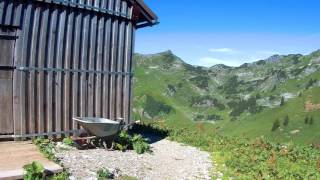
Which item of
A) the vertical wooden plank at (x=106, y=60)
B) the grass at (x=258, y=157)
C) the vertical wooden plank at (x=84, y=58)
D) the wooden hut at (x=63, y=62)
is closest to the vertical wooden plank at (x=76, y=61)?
the wooden hut at (x=63, y=62)

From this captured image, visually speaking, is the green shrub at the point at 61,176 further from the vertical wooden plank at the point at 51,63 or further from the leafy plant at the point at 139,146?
the leafy plant at the point at 139,146

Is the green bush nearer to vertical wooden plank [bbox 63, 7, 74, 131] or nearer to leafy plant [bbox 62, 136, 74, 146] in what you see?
leafy plant [bbox 62, 136, 74, 146]

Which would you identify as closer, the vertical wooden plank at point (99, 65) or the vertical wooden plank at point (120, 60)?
the vertical wooden plank at point (99, 65)

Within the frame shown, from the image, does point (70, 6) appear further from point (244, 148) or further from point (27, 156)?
point (244, 148)

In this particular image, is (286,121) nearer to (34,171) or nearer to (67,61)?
(67,61)

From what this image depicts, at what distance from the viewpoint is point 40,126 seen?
16.0 metres

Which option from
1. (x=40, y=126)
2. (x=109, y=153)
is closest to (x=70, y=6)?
(x=40, y=126)

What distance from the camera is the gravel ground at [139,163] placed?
13.7 meters

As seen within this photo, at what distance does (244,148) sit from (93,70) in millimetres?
7419

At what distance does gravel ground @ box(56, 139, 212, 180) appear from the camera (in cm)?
1369

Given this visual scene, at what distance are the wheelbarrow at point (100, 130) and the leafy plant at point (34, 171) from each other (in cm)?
404

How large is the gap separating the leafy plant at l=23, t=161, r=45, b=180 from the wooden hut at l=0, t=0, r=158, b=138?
414cm

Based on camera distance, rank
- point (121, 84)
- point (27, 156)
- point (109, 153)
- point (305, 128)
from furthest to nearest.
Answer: point (305, 128)
point (121, 84)
point (109, 153)
point (27, 156)

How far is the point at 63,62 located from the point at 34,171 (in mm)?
6023
